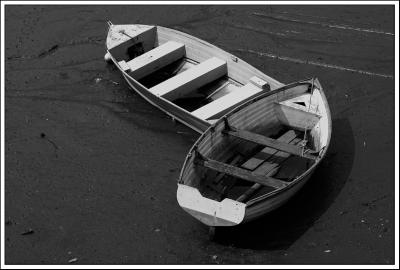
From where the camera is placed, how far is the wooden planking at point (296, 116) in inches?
464

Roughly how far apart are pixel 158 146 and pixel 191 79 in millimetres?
1748

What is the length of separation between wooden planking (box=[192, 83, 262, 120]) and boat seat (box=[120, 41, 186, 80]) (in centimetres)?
221

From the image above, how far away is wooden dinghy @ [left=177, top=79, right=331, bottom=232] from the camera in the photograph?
9938mm

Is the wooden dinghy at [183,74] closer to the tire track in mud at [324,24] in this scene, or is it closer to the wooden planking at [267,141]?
the wooden planking at [267,141]

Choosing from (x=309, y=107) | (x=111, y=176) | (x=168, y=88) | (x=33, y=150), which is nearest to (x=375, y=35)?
(x=309, y=107)

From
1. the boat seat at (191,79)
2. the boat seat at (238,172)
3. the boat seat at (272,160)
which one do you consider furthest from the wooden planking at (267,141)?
the boat seat at (191,79)

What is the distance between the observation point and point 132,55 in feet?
48.3

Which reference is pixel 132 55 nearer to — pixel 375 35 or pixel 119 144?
pixel 119 144

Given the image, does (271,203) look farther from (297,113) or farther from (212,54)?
(212,54)

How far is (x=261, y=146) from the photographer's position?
12.0m

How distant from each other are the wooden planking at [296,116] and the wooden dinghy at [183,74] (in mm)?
647

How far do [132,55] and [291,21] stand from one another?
428 centimetres

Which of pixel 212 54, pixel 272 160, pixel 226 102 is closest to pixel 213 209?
pixel 272 160

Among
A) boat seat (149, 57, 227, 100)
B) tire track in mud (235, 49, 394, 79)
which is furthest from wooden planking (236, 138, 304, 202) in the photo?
tire track in mud (235, 49, 394, 79)
